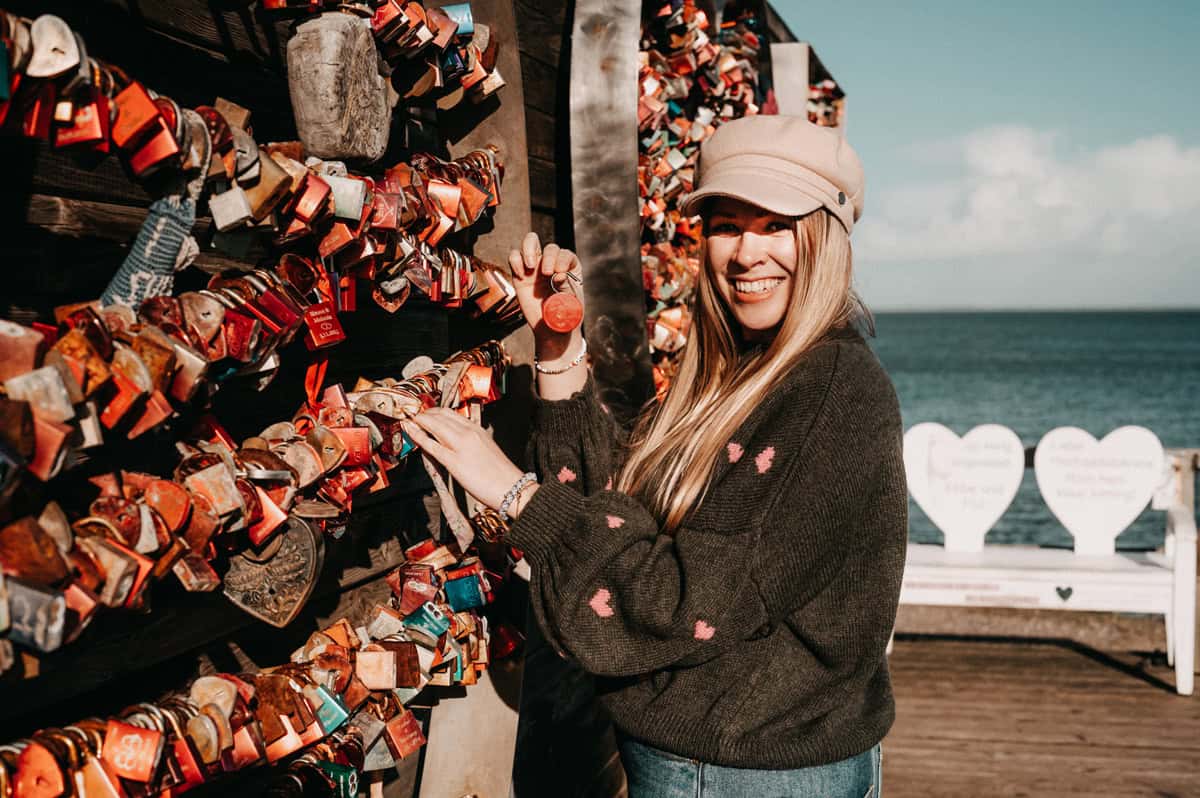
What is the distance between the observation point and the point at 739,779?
1.42 metres

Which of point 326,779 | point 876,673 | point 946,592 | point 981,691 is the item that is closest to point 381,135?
point 326,779

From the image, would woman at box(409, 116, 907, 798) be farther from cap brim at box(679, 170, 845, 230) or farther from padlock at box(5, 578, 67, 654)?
padlock at box(5, 578, 67, 654)

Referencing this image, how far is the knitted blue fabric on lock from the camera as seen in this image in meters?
0.99

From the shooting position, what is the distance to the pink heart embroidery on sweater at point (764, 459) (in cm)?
135

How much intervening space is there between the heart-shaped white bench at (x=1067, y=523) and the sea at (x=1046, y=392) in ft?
34.2

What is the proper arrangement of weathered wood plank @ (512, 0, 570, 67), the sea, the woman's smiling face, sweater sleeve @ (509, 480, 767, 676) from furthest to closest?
the sea < weathered wood plank @ (512, 0, 570, 67) < the woman's smiling face < sweater sleeve @ (509, 480, 767, 676)

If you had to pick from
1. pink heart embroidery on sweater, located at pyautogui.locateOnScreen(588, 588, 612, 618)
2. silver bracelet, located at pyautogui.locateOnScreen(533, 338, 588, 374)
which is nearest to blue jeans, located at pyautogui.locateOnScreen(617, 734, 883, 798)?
pink heart embroidery on sweater, located at pyautogui.locateOnScreen(588, 588, 612, 618)

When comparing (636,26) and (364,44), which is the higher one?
(636,26)

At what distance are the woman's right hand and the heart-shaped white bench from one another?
10.5 feet

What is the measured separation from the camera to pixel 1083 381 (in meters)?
51.2

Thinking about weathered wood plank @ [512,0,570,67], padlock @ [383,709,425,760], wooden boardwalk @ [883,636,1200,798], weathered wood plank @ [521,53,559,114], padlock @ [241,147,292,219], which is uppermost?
weathered wood plank @ [512,0,570,67]

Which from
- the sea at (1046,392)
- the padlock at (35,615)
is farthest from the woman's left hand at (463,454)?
the sea at (1046,392)

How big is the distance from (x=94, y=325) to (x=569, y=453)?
892mm

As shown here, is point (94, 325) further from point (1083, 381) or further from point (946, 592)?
point (1083, 381)
